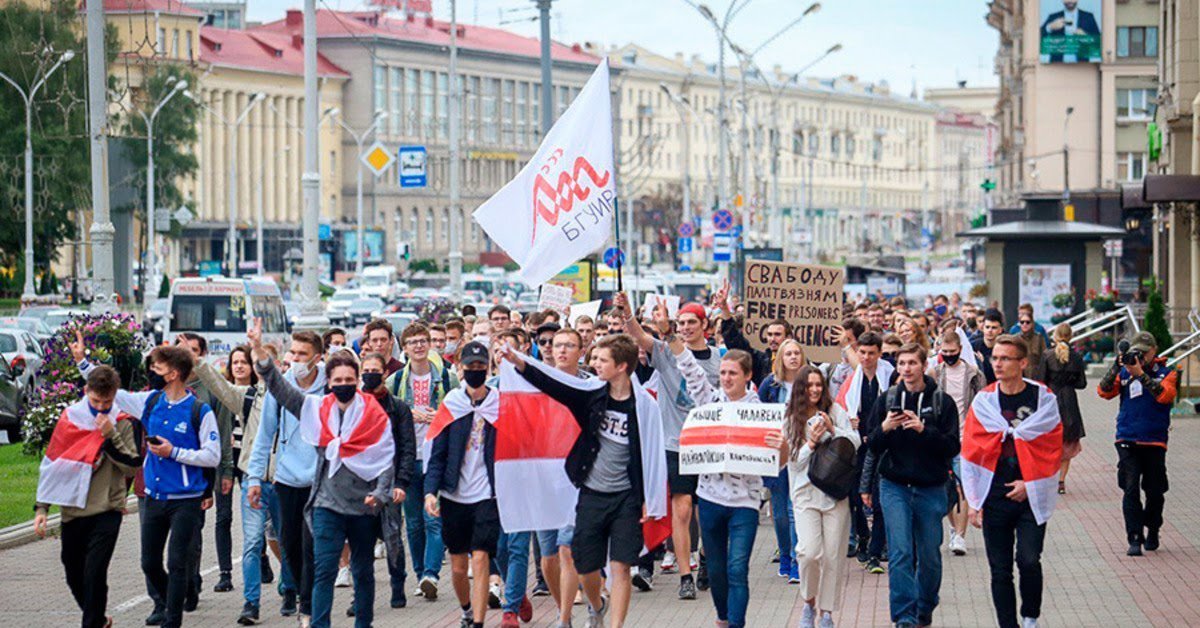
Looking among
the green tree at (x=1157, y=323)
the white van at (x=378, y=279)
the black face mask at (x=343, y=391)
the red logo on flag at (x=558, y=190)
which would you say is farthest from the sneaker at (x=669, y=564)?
the white van at (x=378, y=279)

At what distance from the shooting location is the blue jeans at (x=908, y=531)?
12281mm

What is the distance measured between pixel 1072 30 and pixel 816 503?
7707 cm

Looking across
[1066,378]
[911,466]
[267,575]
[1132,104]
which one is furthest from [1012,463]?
[1132,104]

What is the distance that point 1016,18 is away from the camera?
95000mm

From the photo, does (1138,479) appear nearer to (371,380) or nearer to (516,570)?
(516,570)

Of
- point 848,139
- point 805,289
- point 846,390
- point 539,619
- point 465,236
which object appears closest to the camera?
point 539,619

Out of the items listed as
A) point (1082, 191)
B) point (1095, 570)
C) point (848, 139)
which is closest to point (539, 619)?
point (1095, 570)

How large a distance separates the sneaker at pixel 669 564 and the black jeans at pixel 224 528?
298cm

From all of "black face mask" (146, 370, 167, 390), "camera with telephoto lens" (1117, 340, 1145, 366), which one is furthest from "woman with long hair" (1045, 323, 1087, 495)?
"black face mask" (146, 370, 167, 390)

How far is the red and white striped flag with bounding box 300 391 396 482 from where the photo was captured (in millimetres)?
11633

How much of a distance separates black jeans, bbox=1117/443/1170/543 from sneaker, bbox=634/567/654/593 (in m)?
3.78

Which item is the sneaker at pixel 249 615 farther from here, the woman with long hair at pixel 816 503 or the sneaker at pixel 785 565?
the sneaker at pixel 785 565

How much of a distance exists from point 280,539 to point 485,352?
1.62 meters

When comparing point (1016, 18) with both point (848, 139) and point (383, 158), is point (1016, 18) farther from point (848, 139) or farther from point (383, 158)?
point (848, 139)
